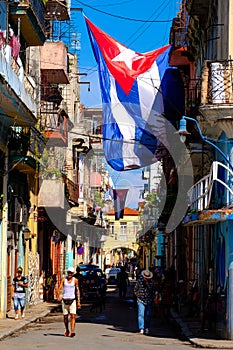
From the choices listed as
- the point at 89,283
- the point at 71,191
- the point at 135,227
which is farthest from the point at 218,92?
the point at 135,227

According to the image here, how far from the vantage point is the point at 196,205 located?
22344mm

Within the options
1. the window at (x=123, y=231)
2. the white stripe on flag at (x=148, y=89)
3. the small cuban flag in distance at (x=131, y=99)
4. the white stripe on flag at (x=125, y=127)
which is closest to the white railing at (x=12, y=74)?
the small cuban flag in distance at (x=131, y=99)

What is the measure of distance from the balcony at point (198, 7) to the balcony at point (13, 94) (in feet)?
18.1

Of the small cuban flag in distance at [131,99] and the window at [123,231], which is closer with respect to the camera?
the small cuban flag in distance at [131,99]

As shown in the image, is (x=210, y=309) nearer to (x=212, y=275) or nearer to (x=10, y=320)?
(x=212, y=275)

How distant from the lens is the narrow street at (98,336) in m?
18.2

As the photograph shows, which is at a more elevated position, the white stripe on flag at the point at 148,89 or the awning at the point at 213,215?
the white stripe on flag at the point at 148,89

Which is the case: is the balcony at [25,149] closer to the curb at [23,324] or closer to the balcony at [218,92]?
the curb at [23,324]

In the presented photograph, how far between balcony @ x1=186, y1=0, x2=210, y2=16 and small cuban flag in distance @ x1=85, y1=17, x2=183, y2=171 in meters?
1.44

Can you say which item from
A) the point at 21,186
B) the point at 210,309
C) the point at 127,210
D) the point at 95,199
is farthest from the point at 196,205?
the point at 127,210

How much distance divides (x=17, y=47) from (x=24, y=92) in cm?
160

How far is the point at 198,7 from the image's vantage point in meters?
26.1

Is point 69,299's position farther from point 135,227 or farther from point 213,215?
point 135,227

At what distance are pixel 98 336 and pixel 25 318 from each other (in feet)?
20.7
